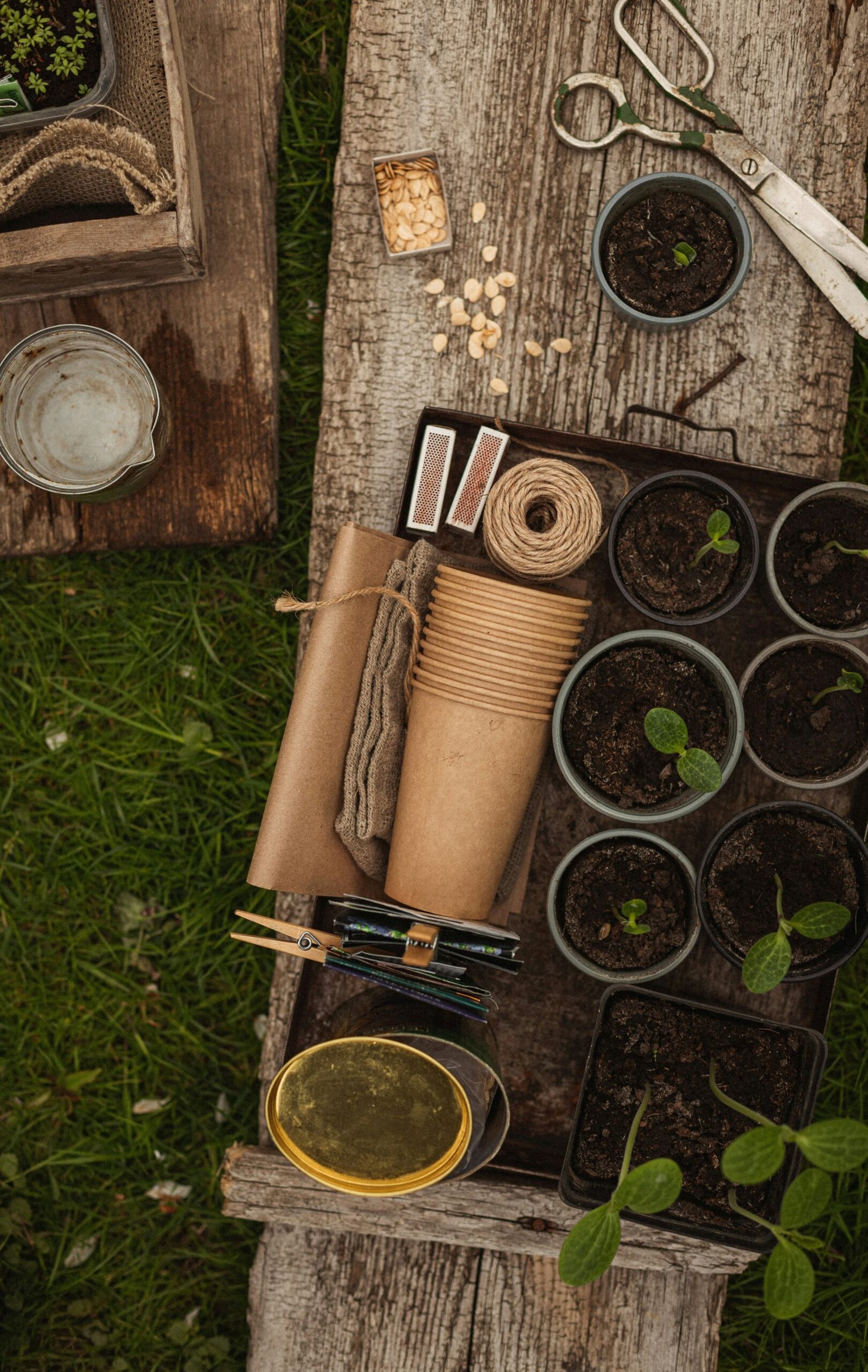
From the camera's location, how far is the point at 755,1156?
1414 millimetres

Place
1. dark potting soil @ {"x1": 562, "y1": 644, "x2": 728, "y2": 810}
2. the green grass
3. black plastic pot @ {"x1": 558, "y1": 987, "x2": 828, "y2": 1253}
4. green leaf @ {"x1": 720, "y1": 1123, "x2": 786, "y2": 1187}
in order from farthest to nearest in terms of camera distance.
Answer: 1. the green grass
2. dark potting soil @ {"x1": 562, "y1": 644, "x2": 728, "y2": 810}
3. black plastic pot @ {"x1": 558, "y1": 987, "x2": 828, "y2": 1253}
4. green leaf @ {"x1": 720, "y1": 1123, "x2": 786, "y2": 1187}

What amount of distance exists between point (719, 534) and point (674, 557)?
13 cm

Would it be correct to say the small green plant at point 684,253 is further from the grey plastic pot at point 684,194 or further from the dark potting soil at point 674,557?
the dark potting soil at point 674,557

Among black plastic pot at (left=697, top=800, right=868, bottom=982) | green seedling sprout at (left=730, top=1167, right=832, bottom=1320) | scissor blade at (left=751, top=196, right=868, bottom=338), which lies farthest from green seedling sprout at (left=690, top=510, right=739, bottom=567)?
green seedling sprout at (left=730, top=1167, right=832, bottom=1320)

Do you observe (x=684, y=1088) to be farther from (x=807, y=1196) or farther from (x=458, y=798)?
(x=458, y=798)

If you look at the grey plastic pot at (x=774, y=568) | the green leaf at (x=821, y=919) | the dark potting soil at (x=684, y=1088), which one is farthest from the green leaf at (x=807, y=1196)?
the grey plastic pot at (x=774, y=568)

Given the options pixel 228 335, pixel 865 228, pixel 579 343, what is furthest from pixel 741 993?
pixel 865 228

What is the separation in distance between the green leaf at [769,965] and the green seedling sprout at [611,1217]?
33 cm

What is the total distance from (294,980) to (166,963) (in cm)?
53

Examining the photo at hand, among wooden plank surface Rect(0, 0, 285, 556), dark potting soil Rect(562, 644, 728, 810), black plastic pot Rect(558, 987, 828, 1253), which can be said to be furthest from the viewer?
wooden plank surface Rect(0, 0, 285, 556)

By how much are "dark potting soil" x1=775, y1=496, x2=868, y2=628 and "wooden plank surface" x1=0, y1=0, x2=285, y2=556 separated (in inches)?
45.2

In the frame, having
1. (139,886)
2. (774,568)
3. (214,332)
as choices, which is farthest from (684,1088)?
(214,332)

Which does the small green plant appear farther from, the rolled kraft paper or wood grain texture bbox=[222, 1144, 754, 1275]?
wood grain texture bbox=[222, 1144, 754, 1275]

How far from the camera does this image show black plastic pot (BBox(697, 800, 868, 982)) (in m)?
1.73
